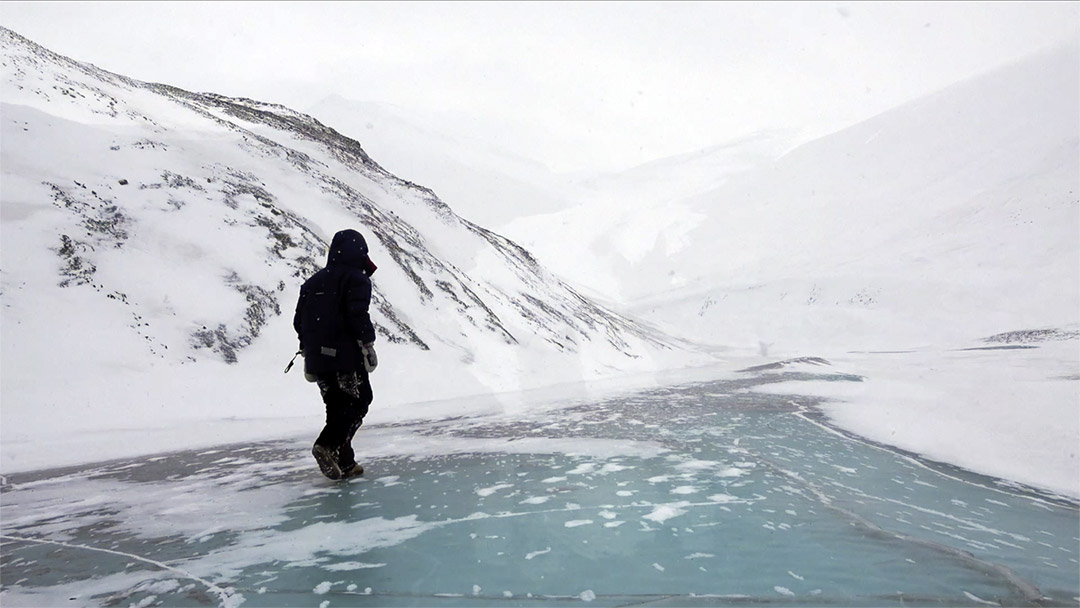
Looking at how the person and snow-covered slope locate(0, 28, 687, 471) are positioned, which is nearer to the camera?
the person

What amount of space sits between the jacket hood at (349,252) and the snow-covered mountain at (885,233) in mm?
31181

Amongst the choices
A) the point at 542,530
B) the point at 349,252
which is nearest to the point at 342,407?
the point at 349,252

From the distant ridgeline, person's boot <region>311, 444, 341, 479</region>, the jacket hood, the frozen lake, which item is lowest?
the frozen lake

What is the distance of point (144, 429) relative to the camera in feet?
29.6

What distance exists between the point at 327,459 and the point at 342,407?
0.48m

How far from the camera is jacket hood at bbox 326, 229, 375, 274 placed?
230 inches

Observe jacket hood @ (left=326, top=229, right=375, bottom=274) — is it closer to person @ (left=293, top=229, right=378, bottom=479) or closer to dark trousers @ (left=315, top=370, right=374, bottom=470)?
person @ (left=293, top=229, right=378, bottom=479)

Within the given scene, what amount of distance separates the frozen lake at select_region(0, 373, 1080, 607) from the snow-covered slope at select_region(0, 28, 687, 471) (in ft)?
11.0

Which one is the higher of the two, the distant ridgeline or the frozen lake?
the distant ridgeline

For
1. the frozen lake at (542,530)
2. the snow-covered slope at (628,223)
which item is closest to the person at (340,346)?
the frozen lake at (542,530)

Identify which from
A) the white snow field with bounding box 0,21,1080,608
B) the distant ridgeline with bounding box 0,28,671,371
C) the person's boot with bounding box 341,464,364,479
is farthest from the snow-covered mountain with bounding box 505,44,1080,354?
the person's boot with bounding box 341,464,364,479

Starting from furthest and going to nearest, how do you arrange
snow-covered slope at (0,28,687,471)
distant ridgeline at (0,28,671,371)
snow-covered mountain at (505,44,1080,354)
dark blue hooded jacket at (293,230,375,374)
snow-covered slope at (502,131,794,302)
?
snow-covered slope at (502,131,794,302) → snow-covered mountain at (505,44,1080,354) → distant ridgeline at (0,28,671,371) → snow-covered slope at (0,28,687,471) → dark blue hooded jacket at (293,230,375,374)

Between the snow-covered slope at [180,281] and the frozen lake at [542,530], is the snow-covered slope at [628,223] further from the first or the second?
the frozen lake at [542,530]

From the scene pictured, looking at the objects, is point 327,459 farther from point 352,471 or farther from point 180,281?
point 180,281
